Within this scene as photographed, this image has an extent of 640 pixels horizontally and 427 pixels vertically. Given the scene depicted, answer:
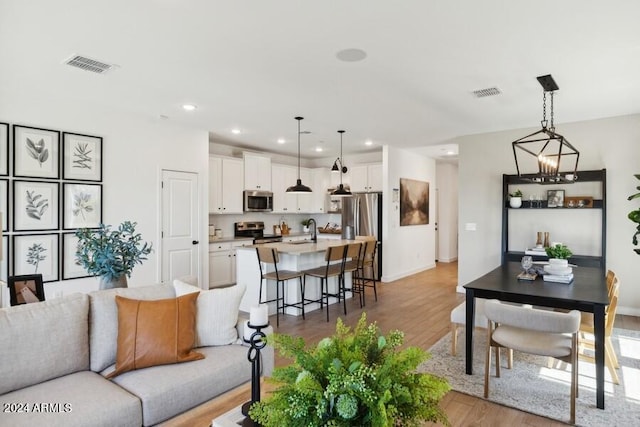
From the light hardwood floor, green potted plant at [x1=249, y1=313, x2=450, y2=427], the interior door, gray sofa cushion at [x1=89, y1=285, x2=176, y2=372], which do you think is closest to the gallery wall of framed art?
the interior door

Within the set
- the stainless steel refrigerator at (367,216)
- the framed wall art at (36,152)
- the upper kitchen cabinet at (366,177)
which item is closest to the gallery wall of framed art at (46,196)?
the framed wall art at (36,152)

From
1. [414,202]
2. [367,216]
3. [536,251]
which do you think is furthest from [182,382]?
[414,202]

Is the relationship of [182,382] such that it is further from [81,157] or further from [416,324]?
[81,157]

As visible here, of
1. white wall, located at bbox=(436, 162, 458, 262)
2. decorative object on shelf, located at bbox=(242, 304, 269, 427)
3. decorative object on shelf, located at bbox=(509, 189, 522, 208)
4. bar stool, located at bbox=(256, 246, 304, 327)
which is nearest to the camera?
decorative object on shelf, located at bbox=(242, 304, 269, 427)

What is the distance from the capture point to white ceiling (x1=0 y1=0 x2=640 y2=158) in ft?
7.97

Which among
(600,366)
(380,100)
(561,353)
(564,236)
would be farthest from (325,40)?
(564,236)

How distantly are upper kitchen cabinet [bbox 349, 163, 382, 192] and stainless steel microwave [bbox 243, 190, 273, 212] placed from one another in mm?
1811

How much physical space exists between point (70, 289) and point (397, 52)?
14.6ft

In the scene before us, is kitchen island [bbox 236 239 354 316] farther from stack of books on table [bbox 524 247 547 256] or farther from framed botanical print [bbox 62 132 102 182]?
stack of books on table [bbox 524 247 547 256]

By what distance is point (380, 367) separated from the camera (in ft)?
3.74

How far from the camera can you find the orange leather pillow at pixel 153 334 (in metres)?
2.10

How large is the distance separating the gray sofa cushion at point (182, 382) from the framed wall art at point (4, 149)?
10.1ft

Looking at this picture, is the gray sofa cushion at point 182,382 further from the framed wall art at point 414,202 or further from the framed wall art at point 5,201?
the framed wall art at point 414,202

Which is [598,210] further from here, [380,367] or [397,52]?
[380,367]
